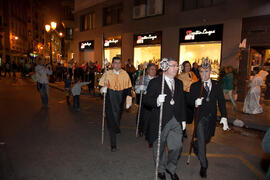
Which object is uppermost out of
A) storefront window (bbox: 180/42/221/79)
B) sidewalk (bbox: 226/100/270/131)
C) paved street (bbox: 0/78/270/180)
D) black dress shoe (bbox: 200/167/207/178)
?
storefront window (bbox: 180/42/221/79)

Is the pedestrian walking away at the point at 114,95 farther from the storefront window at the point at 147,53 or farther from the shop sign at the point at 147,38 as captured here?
the shop sign at the point at 147,38

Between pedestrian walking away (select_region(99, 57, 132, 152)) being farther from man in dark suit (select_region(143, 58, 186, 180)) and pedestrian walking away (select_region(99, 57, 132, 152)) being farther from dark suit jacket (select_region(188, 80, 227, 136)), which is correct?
dark suit jacket (select_region(188, 80, 227, 136))

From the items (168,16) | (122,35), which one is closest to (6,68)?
(122,35)

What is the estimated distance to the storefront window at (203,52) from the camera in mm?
13320

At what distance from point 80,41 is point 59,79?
18.4 feet

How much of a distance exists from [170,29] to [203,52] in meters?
3.18

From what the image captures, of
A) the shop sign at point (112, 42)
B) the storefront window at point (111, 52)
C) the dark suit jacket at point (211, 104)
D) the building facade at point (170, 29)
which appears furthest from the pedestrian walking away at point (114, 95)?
the storefront window at point (111, 52)

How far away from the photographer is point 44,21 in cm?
7956

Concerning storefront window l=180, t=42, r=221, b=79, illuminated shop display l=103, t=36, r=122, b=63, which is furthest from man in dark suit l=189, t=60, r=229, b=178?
illuminated shop display l=103, t=36, r=122, b=63

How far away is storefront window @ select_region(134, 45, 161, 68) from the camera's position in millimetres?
17109

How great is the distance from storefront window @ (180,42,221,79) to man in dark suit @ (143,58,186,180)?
956cm

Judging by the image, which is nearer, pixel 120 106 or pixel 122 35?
pixel 120 106

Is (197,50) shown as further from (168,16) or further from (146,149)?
(146,149)

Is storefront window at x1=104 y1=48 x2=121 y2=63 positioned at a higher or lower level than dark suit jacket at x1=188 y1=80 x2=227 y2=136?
higher
